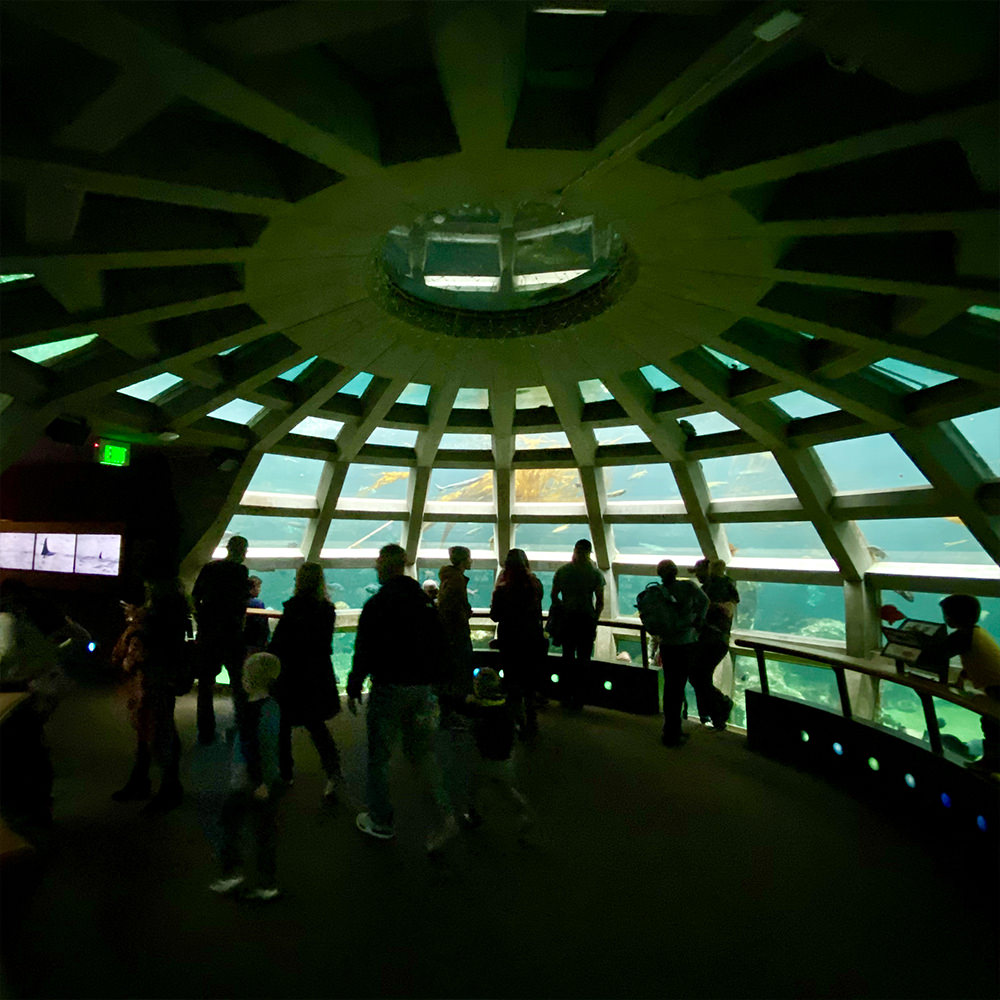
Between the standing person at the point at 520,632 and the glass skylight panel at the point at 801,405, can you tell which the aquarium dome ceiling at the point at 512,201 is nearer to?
the glass skylight panel at the point at 801,405

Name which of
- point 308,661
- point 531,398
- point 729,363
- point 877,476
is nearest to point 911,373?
point 729,363

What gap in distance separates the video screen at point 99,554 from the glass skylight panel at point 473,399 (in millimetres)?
5876

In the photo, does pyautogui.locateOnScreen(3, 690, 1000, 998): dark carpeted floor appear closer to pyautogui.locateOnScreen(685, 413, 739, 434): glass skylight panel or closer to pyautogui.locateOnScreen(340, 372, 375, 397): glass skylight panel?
pyautogui.locateOnScreen(340, 372, 375, 397): glass skylight panel

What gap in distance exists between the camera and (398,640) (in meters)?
3.27

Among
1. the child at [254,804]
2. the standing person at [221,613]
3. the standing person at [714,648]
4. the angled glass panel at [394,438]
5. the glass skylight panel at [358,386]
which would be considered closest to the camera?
the child at [254,804]

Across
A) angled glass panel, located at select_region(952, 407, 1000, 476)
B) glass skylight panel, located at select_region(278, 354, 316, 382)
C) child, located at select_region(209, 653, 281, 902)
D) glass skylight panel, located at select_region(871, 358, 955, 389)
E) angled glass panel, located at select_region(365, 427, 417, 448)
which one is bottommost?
child, located at select_region(209, 653, 281, 902)

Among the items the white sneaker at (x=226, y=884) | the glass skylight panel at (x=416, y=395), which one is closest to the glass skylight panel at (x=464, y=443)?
the glass skylight panel at (x=416, y=395)

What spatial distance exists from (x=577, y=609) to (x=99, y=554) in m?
7.37

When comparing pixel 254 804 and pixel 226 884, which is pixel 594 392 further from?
pixel 226 884

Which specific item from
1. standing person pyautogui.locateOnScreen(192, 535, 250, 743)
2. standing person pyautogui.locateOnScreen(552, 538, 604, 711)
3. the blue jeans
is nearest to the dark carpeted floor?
the blue jeans

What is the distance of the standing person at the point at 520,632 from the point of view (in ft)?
17.0

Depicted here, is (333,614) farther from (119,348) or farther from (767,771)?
(119,348)

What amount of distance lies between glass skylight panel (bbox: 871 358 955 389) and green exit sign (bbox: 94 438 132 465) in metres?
10.7

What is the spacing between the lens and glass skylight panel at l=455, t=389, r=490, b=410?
9562 millimetres
